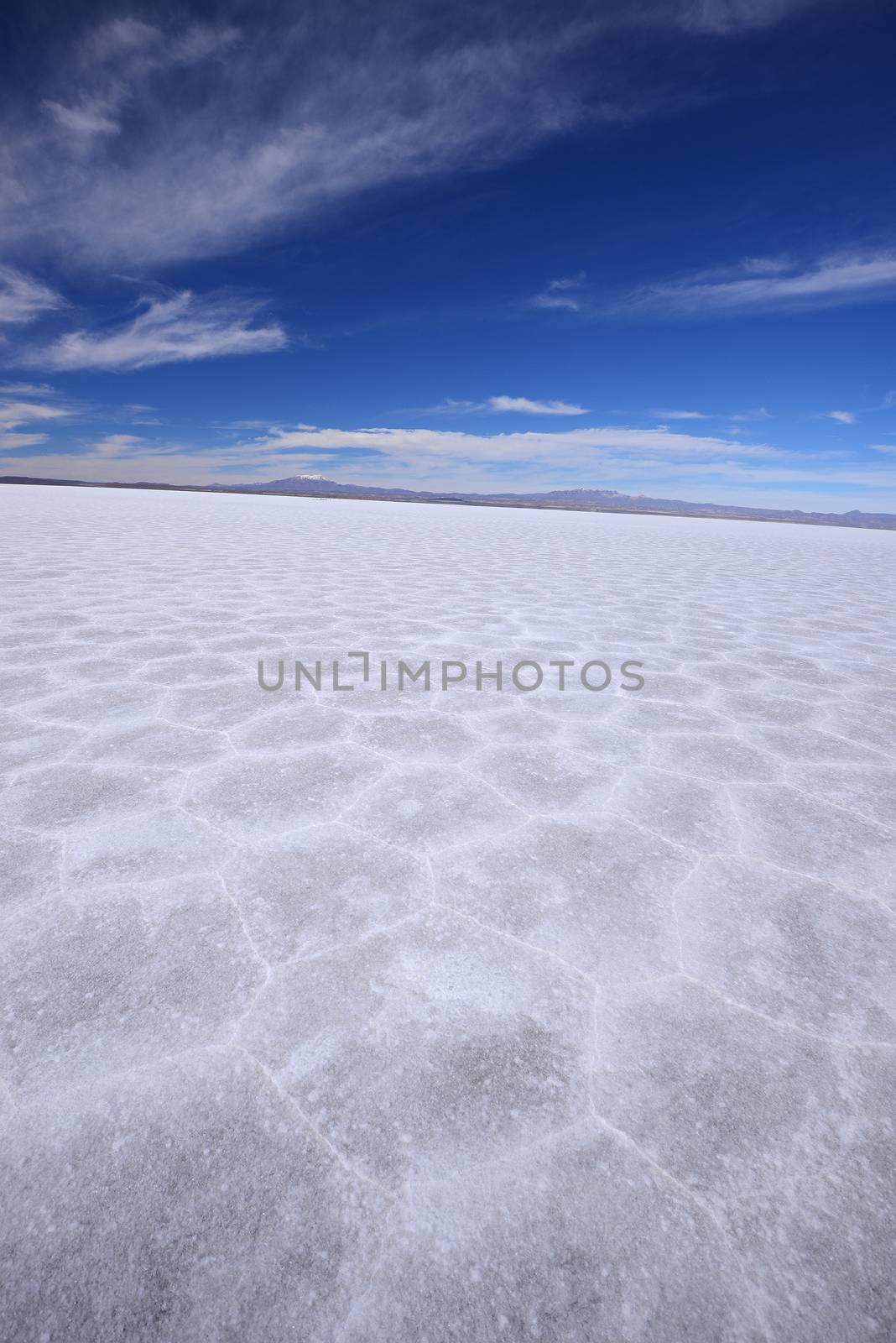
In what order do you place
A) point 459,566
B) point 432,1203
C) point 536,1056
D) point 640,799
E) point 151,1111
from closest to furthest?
1. point 432,1203
2. point 151,1111
3. point 536,1056
4. point 640,799
5. point 459,566

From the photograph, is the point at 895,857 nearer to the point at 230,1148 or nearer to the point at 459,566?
the point at 230,1148

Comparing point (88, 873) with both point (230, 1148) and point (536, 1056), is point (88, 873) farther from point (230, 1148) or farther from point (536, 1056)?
point (536, 1056)

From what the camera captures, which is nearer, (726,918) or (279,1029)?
(279,1029)

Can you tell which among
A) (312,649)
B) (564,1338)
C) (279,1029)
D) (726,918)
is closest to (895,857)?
(726,918)

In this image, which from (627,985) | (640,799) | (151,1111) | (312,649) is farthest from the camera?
(312,649)

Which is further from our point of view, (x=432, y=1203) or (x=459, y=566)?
(x=459, y=566)

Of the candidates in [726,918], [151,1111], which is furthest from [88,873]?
[726,918]
